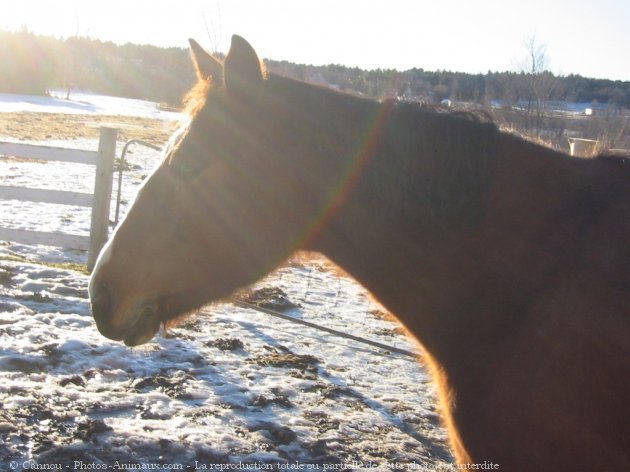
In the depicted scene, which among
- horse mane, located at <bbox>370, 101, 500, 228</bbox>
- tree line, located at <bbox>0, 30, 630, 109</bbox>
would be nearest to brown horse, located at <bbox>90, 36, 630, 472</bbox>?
horse mane, located at <bbox>370, 101, 500, 228</bbox>

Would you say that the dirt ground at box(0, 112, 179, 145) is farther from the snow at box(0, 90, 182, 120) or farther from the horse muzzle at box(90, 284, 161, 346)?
the horse muzzle at box(90, 284, 161, 346)

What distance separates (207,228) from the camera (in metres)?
2.38

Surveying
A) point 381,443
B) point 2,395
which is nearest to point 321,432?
point 381,443

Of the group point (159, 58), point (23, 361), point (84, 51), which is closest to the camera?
point (23, 361)

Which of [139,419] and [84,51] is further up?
[84,51]

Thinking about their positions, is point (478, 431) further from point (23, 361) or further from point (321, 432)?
point (23, 361)

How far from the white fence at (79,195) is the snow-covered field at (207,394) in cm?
97

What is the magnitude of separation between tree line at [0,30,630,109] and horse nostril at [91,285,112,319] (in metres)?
17.8

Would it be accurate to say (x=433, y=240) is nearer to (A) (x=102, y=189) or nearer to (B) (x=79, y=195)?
(A) (x=102, y=189)

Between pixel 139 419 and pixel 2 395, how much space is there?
3.00ft

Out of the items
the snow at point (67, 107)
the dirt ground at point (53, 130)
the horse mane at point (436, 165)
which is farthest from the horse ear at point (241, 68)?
the snow at point (67, 107)

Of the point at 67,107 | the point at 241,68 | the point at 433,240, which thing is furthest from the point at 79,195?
the point at 67,107

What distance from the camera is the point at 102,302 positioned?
2.36 m

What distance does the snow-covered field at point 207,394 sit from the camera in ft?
11.6
